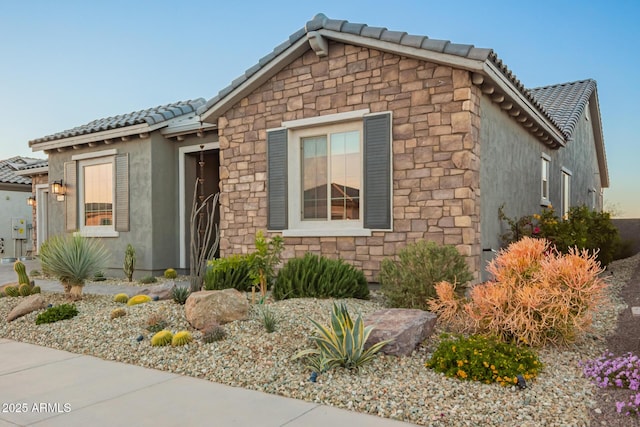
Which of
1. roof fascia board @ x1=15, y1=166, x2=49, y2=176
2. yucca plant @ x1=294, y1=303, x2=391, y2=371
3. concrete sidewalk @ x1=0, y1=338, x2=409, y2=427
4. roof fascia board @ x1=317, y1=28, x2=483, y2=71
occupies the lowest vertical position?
concrete sidewalk @ x1=0, y1=338, x2=409, y2=427

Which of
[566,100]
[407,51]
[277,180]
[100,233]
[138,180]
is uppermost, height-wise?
[566,100]

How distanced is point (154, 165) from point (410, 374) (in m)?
8.76

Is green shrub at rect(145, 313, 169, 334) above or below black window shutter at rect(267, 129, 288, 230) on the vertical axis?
below

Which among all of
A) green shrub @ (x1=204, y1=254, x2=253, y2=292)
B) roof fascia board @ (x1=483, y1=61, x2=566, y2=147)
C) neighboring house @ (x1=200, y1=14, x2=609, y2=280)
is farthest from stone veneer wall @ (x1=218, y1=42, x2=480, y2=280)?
green shrub @ (x1=204, y1=254, x2=253, y2=292)

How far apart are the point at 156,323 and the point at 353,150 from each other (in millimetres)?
4455

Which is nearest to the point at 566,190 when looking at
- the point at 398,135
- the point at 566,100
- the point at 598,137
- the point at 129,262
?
the point at 566,100

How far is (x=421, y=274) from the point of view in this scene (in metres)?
5.99

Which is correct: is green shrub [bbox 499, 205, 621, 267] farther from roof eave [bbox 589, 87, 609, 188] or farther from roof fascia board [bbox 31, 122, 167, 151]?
roof eave [bbox 589, 87, 609, 188]

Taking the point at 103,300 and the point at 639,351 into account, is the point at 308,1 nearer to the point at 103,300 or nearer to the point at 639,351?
the point at 103,300

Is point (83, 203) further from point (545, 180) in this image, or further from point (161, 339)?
point (545, 180)

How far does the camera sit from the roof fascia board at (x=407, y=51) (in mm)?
7000

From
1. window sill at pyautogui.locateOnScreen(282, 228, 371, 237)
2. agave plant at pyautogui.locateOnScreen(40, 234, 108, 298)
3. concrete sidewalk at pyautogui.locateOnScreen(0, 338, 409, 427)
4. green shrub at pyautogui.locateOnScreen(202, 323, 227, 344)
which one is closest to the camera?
concrete sidewalk at pyautogui.locateOnScreen(0, 338, 409, 427)

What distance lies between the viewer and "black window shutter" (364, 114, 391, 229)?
25.8 feet

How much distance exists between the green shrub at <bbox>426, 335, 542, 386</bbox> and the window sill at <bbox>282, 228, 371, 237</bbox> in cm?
390
